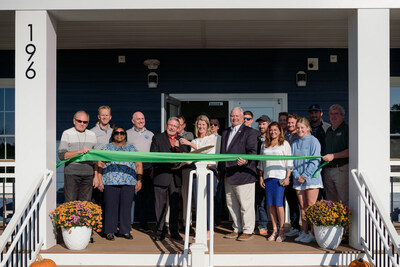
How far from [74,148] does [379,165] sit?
3.57 meters

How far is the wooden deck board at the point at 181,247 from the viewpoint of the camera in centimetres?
434

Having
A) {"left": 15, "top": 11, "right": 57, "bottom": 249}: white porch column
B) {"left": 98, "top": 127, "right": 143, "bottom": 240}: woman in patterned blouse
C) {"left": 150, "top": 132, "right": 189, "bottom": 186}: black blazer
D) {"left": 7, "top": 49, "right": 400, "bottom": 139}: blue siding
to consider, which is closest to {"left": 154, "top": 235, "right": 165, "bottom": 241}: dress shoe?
{"left": 98, "top": 127, "right": 143, "bottom": 240}: woman in patterned blouse

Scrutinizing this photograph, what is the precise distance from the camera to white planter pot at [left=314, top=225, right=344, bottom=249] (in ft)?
14.4

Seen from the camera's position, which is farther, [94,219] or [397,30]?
[397,30]

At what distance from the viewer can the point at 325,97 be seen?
725cm

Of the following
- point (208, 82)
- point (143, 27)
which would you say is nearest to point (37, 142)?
point (143, 27)

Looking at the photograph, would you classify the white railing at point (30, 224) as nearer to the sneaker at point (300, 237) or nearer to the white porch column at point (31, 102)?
the white porch column at point (31, 102)

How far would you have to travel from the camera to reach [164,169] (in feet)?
16.3

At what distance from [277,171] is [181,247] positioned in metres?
1.43

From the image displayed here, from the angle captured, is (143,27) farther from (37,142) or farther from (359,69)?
(359,69)

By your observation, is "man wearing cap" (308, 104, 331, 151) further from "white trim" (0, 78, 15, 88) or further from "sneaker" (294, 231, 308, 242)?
"white trim" (0, 78, 15, 88)

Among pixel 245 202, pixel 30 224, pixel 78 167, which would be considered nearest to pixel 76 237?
pixel 30 224

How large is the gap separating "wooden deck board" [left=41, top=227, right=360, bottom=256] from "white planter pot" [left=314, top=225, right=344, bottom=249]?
7 centimetres

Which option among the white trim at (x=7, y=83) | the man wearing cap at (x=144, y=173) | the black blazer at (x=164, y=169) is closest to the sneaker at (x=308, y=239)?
the black blazer at (x=164, y=169)
